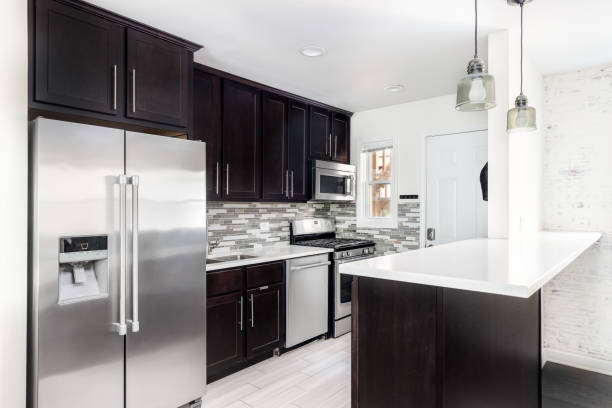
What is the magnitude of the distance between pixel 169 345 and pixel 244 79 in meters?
2.19

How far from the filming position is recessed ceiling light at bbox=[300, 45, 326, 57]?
2.68 meters

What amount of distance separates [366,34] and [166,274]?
197 centimetres

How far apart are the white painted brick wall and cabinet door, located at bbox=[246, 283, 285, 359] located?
2.33 m

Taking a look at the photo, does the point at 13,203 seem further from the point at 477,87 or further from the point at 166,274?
the point at 477,87

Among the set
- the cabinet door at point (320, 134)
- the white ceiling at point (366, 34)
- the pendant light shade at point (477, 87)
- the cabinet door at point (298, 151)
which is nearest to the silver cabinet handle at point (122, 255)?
the white ceiling at point (366, 34)

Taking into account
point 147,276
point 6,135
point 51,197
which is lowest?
point 147,276

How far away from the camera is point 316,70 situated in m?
3.13

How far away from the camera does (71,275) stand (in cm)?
196

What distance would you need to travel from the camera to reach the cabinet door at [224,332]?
2725 mm

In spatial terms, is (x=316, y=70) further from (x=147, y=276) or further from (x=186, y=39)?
(x=147, y=276)

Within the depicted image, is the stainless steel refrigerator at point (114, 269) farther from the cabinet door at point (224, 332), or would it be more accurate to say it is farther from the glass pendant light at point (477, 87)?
the glass pendant light at point (477, 87)

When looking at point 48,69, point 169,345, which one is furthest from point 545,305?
point 48,69

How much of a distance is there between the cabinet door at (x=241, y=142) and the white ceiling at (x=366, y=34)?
183 mm

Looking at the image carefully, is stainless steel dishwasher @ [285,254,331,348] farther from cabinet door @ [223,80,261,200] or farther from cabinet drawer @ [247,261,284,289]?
cabinet door @ [223,80,261,200]
